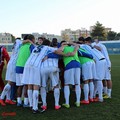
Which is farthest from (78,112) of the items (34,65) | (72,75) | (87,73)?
(34,65)

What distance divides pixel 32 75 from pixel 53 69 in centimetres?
57

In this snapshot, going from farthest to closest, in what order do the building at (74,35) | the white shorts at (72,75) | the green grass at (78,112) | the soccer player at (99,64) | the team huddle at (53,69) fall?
the building at (74,35) < the soccer player at (99,64) < the white shorts at (72,75) < the team huddle at (53,69) < the green grass at (78,112)

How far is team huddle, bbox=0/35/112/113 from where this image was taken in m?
7.06

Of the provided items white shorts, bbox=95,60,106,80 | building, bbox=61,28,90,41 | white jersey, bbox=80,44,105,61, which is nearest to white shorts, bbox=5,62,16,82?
building, bbox=61,28,90,41

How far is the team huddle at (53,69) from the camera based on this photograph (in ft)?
23.2

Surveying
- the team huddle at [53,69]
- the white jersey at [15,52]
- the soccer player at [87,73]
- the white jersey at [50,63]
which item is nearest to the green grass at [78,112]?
the team huddle at [53,69]

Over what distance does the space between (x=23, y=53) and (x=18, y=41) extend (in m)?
0.87

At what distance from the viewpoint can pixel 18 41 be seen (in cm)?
831

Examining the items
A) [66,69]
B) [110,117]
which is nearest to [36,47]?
[66,69]

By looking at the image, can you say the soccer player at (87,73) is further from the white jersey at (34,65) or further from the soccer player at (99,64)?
the white jersey at (34,65)

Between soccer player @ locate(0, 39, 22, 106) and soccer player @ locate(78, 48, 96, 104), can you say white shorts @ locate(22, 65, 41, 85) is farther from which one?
soccer player @ locate(78, 48, 96, 104)

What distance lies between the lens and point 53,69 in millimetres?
7066

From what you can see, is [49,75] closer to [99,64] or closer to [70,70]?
[70,70]

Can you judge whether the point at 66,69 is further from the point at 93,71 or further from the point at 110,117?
the point at 110,117
